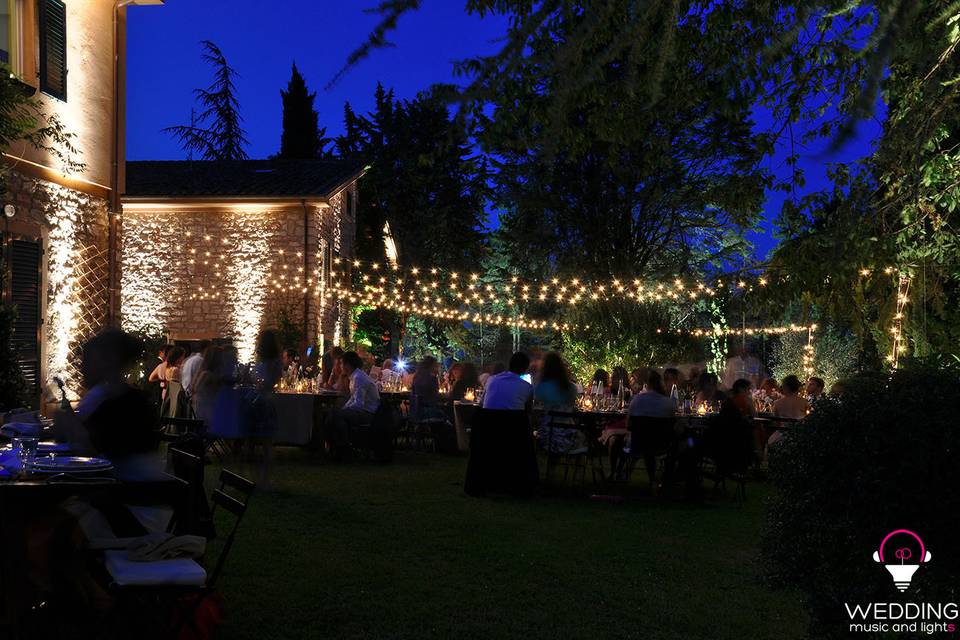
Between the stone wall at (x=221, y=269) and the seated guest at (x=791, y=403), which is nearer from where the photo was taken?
the seated guest at (x=791, y=403)

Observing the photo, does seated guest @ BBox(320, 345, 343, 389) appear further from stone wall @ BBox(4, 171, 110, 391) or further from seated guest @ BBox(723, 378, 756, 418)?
seated guest @ BBox(723, 378, 756, 418)

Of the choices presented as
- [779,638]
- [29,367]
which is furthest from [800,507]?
[29,367]

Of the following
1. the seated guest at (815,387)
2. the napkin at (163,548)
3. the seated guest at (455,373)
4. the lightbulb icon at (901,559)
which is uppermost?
the seated guest at (455,373)

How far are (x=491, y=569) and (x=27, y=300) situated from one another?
6640 mm

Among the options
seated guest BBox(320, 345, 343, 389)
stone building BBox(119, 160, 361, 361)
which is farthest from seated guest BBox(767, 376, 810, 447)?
stone building BBox(119, 160, 361, 361)

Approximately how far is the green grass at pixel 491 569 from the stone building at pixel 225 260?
9713mm

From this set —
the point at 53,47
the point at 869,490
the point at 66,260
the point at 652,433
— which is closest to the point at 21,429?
the point at 869,490

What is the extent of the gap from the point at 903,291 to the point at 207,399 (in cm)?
733

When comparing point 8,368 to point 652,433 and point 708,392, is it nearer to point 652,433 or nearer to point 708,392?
point 652,433

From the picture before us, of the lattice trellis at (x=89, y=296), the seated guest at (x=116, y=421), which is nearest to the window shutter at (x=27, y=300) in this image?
the lattice trellis at (x=89, y=296)

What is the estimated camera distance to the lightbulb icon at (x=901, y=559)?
10.6 feet

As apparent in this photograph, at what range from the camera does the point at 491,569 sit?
564 centimetres

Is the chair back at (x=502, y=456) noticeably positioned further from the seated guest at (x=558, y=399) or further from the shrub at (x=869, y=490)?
the shrub at (x=869, y=490)

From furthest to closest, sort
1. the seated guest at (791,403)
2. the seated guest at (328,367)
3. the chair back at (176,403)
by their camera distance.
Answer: the seated guest at (328,367), the chair back at (176,403), the seated guest at (791,403)
